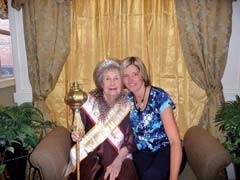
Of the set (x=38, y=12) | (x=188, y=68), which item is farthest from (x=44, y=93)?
(x=188, y=68)

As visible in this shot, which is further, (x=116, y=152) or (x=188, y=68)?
(x=188, y=68)

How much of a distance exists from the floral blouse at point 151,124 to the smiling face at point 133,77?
11 centimetres

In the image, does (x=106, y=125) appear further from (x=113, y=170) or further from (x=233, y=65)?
(x=233, y=65)

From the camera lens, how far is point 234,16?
7.82ft

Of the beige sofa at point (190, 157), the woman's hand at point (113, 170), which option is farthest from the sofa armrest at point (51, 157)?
the woman's hand at point (113, 170)

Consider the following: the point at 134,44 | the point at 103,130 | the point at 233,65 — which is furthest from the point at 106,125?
the point at 233,65

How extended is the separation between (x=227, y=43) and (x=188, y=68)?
1.31 ft

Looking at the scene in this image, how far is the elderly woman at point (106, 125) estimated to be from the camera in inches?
71.6

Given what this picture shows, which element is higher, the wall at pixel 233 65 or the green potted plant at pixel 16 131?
the wall at pixel 233 65

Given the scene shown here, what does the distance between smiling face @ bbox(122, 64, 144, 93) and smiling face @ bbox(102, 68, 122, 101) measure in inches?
2.0

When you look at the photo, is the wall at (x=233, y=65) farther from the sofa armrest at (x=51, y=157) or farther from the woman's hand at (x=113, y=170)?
the sofa armrest at (x=51, y=157)

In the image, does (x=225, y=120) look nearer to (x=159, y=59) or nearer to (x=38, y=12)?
(x=159, y=59)

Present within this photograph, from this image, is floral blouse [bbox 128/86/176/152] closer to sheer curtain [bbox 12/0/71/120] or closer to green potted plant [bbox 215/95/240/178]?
green potted plant [bbox 215/95/240/178]

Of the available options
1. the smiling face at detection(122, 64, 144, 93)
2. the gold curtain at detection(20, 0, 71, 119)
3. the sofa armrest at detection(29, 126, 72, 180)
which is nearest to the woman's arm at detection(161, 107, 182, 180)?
the smiling face at detection(122, 64, 144, 93)
